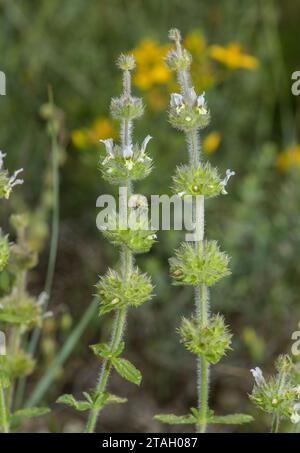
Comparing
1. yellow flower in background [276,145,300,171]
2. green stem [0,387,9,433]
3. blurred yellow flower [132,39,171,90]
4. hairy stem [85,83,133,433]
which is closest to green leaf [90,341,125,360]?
hairy stem [85,83,133,433]

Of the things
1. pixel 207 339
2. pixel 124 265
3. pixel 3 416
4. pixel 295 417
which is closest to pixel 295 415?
pixel 295 417

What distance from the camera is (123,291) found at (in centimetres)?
175

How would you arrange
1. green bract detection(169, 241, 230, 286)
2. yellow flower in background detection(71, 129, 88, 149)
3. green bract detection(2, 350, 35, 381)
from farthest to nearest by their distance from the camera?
yellow flower in background detection(71, 129, 88, 149) < green bract detection(2, 350, 35, 381) < green bract detection(169, 241, 230, 286)

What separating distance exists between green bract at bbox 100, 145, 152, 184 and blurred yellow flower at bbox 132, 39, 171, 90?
74.6 inches

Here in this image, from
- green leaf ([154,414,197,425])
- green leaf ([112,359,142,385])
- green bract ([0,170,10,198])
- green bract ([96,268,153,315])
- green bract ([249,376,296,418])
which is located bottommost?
green leaf ([154,414,197,425])

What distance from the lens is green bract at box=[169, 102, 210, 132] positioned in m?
1.74

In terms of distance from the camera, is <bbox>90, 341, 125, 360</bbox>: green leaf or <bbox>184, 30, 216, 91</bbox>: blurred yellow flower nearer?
<bbox>90, 341, 125, 360</bbox>: green leaf

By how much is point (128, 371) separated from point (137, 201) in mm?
403

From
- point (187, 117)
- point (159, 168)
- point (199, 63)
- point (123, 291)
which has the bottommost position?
point (123, 291)

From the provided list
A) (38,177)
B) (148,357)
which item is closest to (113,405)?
(148,357)

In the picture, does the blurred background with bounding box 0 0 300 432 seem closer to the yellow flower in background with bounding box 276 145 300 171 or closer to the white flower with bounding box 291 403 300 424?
the yellow flower in background with bounding box 276 145 300 171

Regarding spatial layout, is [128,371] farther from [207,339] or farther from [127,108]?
[127,108]

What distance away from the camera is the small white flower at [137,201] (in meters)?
1.68

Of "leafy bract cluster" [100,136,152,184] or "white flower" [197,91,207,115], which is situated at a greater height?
"white flower" [197,91,207,115]
